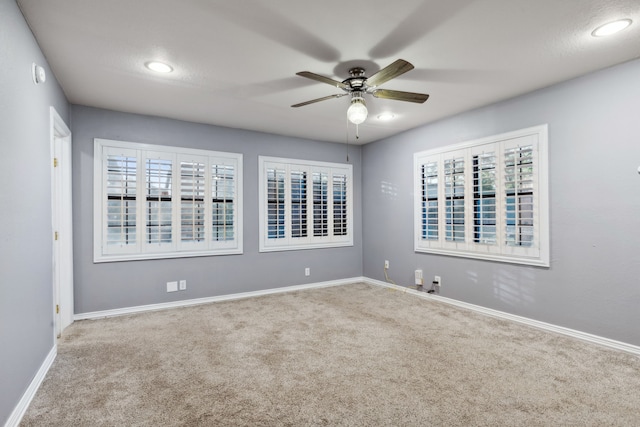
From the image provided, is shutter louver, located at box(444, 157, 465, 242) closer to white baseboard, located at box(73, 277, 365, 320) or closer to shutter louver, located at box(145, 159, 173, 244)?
white baseboard, located at box(73, 277, 365, 320)

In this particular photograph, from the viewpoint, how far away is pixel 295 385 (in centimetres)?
231

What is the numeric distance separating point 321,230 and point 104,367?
355 centimetres

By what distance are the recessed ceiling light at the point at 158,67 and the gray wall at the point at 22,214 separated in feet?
2.47

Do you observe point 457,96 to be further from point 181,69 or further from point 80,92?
point 80,92

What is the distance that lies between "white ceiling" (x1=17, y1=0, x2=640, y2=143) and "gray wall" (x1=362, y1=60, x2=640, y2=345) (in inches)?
9.0

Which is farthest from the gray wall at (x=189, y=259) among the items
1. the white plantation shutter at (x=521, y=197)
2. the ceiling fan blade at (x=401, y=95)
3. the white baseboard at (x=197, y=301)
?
the white plantation shutter at (x=521, y=197)

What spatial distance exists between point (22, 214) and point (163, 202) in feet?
7.04

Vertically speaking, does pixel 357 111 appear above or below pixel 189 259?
above

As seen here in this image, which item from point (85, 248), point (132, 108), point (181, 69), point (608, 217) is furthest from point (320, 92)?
point (85, 248)

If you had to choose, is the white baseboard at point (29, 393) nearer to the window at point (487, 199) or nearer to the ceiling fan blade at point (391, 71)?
the ceiling fan blade at point (391, 71)

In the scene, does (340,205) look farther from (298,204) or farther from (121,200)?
(121,200)

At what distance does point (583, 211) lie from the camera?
3111 millimetres

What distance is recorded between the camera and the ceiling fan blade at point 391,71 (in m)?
2.25

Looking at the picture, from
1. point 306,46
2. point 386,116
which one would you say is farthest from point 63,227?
point 386,116
